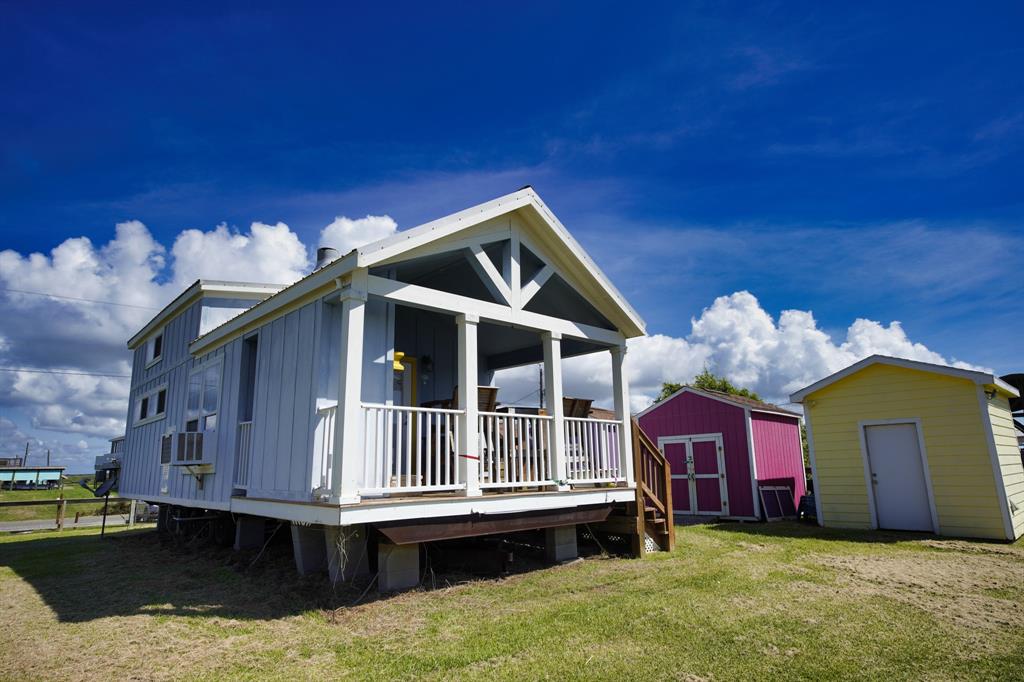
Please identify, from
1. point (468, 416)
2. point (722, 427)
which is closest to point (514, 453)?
point (468, 416)

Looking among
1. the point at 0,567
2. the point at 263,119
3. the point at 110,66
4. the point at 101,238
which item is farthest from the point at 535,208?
the point at 101,238

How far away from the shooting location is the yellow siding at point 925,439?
1026 centimetres

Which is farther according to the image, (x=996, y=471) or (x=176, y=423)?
(x=176, y=423)

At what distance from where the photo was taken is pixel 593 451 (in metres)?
8.31

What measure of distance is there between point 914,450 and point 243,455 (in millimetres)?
12149

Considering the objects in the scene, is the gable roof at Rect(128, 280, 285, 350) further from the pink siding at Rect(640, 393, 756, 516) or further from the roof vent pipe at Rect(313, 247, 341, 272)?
the pink siding at Rect(640, 393, 756, 516)

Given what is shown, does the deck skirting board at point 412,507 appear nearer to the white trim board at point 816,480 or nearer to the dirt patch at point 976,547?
the dirt patch at point 976,547

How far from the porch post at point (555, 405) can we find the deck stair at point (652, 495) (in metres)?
1.43

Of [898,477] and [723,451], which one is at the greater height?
[723,451]

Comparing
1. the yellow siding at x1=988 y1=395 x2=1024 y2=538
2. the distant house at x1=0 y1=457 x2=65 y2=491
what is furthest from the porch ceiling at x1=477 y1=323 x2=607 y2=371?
the distant house at x1=0 y1=457 x2=65 y2=491

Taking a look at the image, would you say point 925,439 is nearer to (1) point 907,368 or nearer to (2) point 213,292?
(1) point 907,368

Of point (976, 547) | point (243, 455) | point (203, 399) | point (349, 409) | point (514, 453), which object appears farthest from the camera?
point (203, 399)

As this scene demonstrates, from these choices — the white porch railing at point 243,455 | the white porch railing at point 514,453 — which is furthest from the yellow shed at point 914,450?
the white porch railing at point 243,455

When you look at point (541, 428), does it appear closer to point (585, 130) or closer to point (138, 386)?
point (585, 130)
